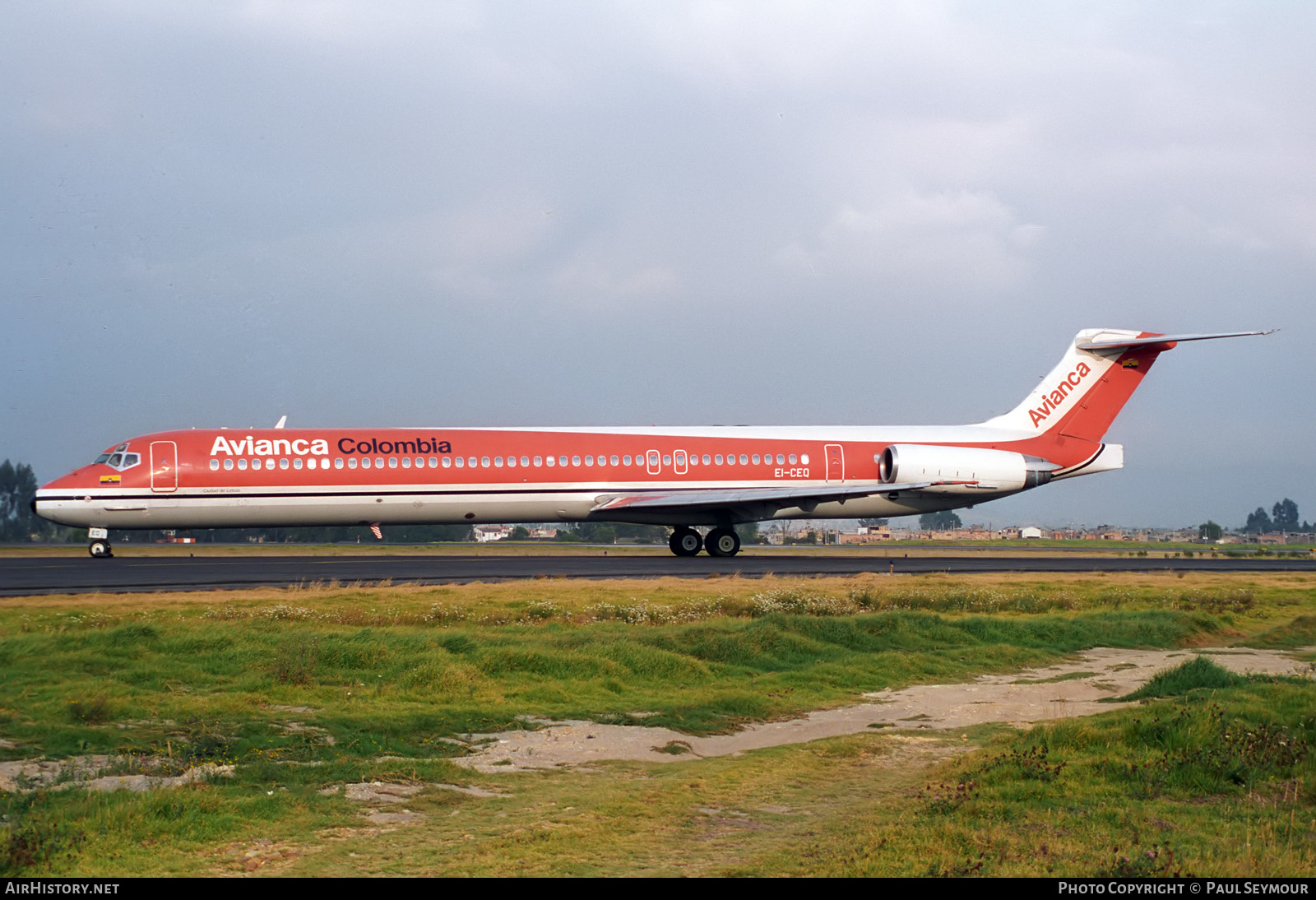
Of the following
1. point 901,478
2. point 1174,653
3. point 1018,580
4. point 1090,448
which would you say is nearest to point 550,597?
point 1174,653

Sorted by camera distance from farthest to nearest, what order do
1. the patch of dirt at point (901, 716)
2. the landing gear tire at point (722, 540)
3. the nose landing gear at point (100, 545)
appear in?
the landing gear tire at point (722, 540), the nose landing gear at point (100, 545), the patch of dirt at point (901, 716)

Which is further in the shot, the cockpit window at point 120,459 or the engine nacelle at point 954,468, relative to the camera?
the engine nacelle at point 954,468

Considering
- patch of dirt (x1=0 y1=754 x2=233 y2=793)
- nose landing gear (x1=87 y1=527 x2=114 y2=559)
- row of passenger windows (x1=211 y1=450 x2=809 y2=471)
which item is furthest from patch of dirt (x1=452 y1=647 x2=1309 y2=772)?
nose landing gear (x1=87 y1=527 x2=114 y2=559)

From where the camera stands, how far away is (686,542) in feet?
124

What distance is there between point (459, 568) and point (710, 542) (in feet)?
31.8

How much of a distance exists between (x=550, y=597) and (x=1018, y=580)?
44.8 ft

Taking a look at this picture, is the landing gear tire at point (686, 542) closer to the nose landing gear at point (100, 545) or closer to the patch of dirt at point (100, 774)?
the nose landing gear at point (100, 545)

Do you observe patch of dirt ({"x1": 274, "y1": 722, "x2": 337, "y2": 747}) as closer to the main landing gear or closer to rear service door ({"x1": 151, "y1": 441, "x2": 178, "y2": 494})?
rear service door ({"x1": 151, "y1": 441, "x2": 178, "y2": 494})

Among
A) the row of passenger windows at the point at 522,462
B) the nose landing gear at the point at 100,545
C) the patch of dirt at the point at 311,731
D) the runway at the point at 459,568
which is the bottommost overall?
the patch of dirt at the point at 311,731

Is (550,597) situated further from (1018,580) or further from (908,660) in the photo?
(1018,580)

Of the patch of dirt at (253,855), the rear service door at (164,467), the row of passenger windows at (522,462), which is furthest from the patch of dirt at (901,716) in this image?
the rear service door at (164,467)

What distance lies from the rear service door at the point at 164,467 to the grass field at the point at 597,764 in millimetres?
12998

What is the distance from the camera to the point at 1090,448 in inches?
1651

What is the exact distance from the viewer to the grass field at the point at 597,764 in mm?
7047
